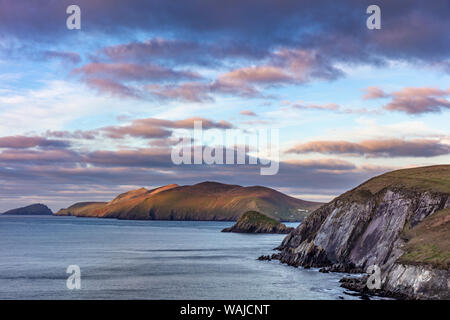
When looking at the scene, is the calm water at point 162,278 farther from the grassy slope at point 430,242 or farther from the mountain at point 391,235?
the grassy slope at point 430,242

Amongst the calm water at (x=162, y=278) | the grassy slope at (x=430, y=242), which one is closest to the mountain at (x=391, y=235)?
the grassy slope at (x=430, y=242)

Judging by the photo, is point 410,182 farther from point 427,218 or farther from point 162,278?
point 162,278

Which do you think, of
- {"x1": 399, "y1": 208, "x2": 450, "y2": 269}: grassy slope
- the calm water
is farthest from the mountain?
the calm water

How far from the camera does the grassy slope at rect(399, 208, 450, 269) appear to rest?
63556 millimetres

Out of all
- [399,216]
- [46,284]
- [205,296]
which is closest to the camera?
[205,296]

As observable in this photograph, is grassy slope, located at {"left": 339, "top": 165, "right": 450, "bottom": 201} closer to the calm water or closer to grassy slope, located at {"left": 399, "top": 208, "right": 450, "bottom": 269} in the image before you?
grassy slope, located at {"left": 399, "top": 208, "right": 450, "bottom": 269}

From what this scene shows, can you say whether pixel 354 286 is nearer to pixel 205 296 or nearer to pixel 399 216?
pixel 205 296

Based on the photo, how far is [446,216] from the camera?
266ft

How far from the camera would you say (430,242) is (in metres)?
71.3

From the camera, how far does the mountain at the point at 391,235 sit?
206 ft

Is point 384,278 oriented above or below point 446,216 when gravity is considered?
below
